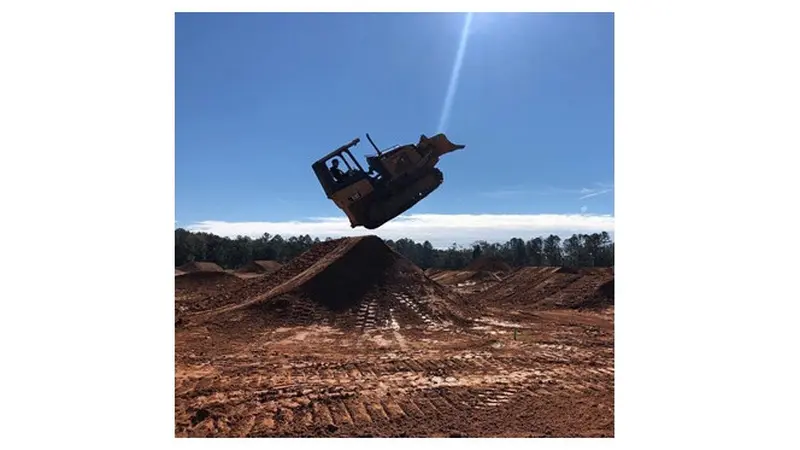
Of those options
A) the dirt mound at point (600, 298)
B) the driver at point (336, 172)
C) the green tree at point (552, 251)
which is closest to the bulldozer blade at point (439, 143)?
the driver at point (336, 172)

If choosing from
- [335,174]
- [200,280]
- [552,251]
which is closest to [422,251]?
[552,251]

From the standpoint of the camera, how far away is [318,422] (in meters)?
5.18

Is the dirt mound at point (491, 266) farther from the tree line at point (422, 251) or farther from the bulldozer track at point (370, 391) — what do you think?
the bulldozer track at point (370, 391)

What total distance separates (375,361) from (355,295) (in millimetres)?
4214

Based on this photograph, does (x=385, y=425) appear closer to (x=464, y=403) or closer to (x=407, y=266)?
(x=464, y=403)

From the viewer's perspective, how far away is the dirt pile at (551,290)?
62.9 feet

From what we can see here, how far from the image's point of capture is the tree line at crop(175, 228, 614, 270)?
45484 mm

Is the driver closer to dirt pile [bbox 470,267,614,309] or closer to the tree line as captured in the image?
dirt pile [bbox 470,267,614,309]

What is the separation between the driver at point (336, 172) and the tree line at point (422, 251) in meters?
27.9

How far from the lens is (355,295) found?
11797mm

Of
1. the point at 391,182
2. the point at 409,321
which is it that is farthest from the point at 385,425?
the point at 391,182

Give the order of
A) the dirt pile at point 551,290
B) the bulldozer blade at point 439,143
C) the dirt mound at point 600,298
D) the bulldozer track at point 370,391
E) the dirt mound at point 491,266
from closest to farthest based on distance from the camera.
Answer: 1. the bulldozer track at point 370,391
2. the bulldozer blade at point 439,143
3. the dirt mound at point 600,298
4. the dirt pile at point 551,290
5. the dirt mound at point 491,266

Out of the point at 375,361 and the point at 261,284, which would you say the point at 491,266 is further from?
the point at 375,361

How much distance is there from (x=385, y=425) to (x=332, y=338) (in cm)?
450
